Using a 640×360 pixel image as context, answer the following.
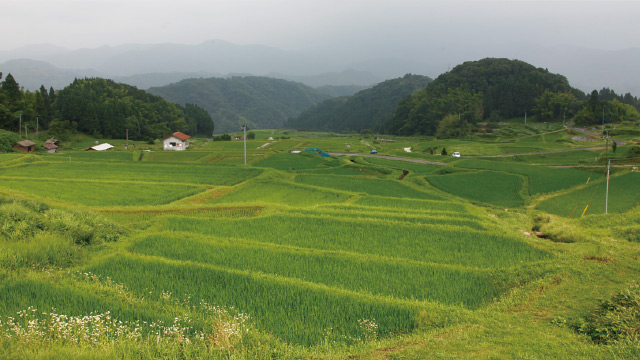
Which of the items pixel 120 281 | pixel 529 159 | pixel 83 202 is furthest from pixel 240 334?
pixel 529 159

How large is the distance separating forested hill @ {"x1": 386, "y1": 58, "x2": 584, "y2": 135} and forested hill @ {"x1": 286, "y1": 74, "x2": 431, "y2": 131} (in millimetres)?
25421

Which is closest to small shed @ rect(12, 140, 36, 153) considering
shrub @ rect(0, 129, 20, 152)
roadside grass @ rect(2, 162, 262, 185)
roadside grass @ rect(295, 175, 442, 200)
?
shrub @ rect(0, 129, 20, 152)

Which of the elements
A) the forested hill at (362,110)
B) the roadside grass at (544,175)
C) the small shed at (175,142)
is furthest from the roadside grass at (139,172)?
the forested hill at (362,110)

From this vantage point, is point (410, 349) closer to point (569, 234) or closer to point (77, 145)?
point (569, 234)

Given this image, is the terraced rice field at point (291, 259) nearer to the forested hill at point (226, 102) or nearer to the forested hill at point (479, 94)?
the forested hill at point (479, 94)

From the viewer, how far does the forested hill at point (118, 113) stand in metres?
68.4

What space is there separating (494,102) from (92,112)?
3573 inches

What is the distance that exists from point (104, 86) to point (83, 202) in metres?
82.0

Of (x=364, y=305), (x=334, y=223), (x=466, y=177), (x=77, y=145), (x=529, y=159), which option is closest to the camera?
(x=364, y=305)

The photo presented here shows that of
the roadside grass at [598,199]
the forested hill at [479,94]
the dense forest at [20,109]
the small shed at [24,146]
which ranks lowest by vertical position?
the roadside grass at [598,199]

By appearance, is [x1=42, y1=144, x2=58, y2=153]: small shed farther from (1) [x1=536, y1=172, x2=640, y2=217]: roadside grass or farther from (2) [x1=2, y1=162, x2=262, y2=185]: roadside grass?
(1) [x1=536, y1=172, x2=640, y2=217]: roadside grass

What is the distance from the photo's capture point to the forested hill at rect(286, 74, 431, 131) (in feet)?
456

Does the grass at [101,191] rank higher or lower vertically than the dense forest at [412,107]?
lower

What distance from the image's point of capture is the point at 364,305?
720cm
